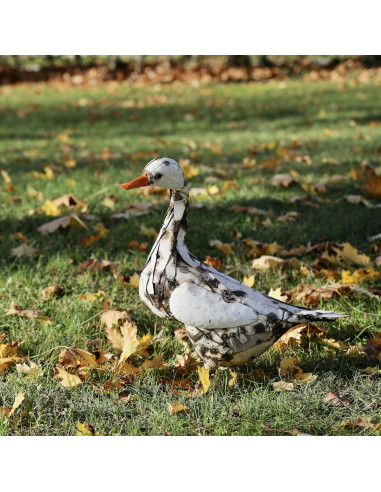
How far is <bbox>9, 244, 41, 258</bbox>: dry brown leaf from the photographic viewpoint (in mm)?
3799

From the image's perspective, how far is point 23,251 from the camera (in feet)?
12.5

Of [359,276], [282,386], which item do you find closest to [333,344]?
[282,386]

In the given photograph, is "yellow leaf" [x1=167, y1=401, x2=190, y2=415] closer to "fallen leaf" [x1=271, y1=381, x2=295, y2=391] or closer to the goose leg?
the goose leg

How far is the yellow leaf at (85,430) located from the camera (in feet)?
7.04

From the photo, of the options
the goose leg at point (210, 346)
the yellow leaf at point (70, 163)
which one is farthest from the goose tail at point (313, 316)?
the yellow leaf at point (70, 163)

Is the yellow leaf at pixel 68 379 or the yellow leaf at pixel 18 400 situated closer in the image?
the yellow leaf at pixel 18 400

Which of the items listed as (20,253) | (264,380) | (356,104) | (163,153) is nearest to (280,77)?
(356,104)

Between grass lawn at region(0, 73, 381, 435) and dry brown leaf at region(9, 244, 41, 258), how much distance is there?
31mm

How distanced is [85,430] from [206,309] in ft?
2.21

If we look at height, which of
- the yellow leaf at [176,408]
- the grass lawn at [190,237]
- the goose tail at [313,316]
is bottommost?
the grass lawn at [190,237]

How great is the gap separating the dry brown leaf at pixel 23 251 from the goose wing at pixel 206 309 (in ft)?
6.18

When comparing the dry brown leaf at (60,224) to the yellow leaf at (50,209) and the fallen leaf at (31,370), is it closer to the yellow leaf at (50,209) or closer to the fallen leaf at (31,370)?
the yellow leaf at (50,209)

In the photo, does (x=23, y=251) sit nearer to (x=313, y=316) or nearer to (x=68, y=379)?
(x=68, y=379)

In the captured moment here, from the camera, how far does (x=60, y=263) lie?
12.0 ft
